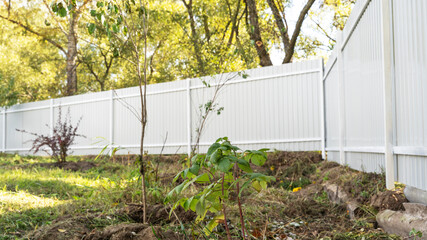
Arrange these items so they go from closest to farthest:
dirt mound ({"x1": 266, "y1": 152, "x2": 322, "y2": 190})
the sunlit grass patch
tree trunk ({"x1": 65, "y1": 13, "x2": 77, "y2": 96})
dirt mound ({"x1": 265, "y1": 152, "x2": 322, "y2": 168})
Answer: the sunlit grass patch
dirt mound ({"x1": 266, "y1": 152, "x2": 322, "y2": 190})
dirt mound ({"x1": 265, "y1": 152, "x2": 322, "y2": 168})
tree trunk ({"x1": 65, "y1": 13, "x2": 77, "y2": 96})

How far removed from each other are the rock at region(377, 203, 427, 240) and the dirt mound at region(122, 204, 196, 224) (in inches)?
50.1

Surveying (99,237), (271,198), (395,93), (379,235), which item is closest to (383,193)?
(379,235)

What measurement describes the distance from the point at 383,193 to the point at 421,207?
554 millimetres

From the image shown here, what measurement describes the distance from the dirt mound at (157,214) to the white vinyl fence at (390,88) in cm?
139

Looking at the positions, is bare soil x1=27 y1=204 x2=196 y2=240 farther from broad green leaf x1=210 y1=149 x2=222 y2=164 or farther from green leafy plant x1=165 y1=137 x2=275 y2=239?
broad green leaf x1=210 y1=149 x2=222 y2=164

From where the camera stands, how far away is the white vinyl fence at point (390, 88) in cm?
201

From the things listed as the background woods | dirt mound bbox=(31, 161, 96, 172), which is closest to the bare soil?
dirt mound bbox=(31, 161, 96, 172)

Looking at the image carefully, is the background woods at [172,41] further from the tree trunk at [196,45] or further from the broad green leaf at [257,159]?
the broad green leaf at [257,159]

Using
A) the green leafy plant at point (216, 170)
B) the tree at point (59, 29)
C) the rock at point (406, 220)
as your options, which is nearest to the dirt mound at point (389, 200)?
the rock at point (406, 220)

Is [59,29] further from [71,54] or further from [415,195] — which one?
[415,195]

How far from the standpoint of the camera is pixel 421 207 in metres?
1.99

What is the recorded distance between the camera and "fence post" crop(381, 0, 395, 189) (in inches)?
98.3

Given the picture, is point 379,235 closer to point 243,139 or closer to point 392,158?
point 392,158

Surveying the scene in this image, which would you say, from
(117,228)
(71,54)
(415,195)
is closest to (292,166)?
(415,195)
